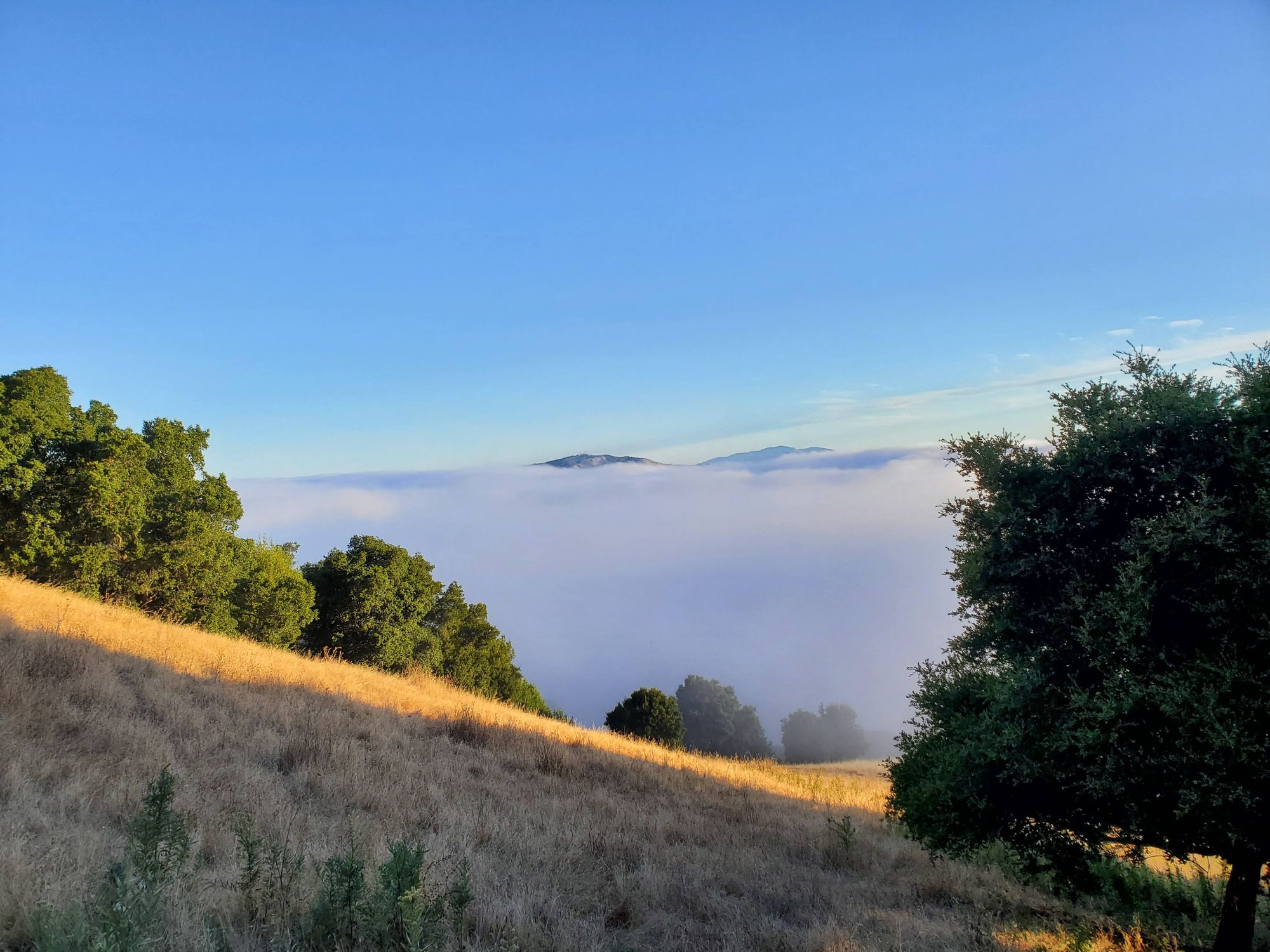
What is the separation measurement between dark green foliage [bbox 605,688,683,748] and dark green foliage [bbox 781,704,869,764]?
201 ft

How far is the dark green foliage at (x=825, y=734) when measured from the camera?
104250 mm

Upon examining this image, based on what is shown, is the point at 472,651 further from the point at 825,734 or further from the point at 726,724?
the point at 825,734

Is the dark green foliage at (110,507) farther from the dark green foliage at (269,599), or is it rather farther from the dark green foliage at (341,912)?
the dark green foliage at (341,912)

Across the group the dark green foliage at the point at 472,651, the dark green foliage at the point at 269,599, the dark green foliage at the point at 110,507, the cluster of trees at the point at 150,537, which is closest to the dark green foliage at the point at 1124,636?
the cluster of trees at the point at 150,537

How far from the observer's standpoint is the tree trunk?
255 inches

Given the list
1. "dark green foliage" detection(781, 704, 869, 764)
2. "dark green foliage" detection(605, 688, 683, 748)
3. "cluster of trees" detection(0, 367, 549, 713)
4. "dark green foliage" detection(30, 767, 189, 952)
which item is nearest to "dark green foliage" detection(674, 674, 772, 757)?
"dark green foliage" detection(781, 704, 869, 764)

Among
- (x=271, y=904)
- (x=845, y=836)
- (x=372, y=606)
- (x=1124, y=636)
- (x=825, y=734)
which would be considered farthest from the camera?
(x=825, y=734)

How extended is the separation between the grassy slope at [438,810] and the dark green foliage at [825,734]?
322ft

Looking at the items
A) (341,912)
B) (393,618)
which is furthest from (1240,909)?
(393,618)

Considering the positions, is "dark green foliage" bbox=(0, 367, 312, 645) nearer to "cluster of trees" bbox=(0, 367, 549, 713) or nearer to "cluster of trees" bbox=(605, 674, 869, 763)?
"cluster of trees" bbox=(0, 367, 549, 713)

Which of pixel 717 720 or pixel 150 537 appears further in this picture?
pixel 717 720

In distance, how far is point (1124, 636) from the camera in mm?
5910

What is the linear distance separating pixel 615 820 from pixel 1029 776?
18.3 feet

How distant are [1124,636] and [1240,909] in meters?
3.18
